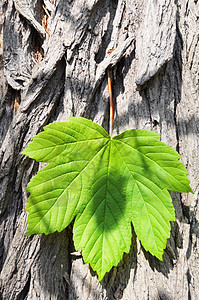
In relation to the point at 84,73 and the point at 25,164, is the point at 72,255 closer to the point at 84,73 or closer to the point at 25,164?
the point at 25,164

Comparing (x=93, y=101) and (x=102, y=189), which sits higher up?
(x=93, y=101)

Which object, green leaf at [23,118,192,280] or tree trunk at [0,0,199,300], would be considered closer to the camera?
green leaf at [23,118,192,280]

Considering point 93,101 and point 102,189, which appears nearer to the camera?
point 102,189

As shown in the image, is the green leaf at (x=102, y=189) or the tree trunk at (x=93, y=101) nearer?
the green leaf at (x=102, y=189)

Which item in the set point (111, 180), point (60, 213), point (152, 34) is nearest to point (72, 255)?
point (60, 213)
